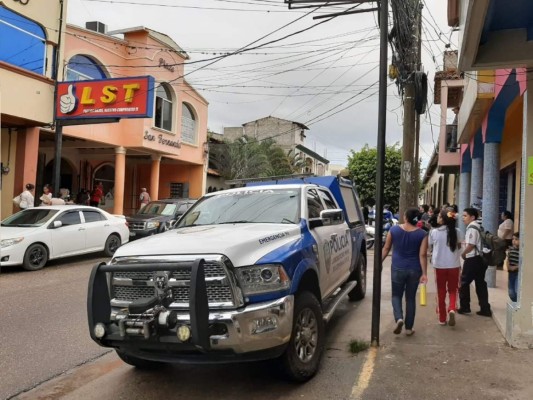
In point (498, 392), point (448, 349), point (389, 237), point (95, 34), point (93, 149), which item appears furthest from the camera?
point (93, 149)

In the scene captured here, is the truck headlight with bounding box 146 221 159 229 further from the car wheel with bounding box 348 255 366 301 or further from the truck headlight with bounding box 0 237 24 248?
the car wheel with bounding box 348 255 366 301

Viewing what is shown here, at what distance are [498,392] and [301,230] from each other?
7.53 feet

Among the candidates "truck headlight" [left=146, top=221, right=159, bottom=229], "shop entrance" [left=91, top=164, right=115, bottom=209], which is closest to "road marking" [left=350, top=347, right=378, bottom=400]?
"truck headlight" [left=146, top=221, right=159, bottom=229]

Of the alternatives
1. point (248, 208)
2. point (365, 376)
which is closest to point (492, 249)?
point (365, 376)

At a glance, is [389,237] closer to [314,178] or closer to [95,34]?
[314,178]

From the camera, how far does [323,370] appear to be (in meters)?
4.89

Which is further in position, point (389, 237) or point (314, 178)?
point (314, 178)

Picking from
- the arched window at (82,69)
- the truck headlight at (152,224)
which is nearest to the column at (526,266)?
the truck headlight at (152,224)

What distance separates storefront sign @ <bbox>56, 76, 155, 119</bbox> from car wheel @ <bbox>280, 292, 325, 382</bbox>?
12570mm

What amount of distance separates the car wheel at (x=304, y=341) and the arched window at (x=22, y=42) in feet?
45.8

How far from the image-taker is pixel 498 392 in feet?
14.0

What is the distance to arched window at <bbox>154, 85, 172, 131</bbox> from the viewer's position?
22719mm

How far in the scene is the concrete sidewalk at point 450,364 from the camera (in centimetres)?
432

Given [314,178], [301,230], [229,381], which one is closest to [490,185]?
[314,178]
